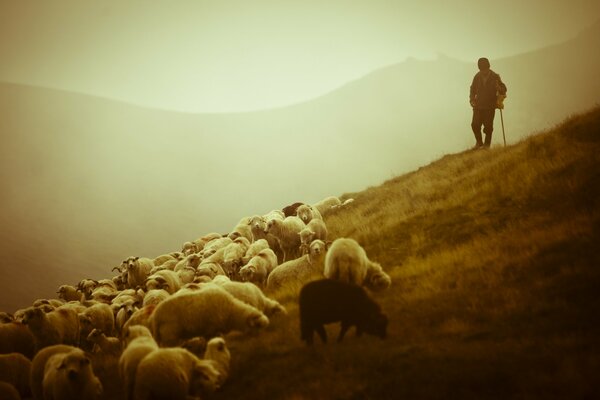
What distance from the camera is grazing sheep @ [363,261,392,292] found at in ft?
26.3

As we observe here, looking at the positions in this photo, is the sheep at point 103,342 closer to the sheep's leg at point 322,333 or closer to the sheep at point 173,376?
the sheep at point 173,376

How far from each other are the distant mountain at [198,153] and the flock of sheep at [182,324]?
136 ft

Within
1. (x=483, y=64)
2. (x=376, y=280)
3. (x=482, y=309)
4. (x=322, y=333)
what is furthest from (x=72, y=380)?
(x=483, y=64)

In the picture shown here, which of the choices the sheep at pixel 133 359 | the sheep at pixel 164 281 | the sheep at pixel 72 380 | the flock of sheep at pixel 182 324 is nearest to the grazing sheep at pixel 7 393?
the flock of sheep at pixel 182 324

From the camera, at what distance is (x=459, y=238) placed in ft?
31.7

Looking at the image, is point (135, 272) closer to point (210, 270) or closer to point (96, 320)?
point (96, 320)

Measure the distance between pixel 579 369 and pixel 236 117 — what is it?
104 metres

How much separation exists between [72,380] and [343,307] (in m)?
4.61

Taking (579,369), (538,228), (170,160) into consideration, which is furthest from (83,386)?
(170,160)

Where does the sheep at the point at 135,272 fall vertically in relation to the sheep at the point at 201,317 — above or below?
above

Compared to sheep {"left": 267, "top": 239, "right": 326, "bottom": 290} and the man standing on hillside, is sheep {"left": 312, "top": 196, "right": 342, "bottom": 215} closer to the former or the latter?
the man standing on hillside

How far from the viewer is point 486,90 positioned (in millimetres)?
17125

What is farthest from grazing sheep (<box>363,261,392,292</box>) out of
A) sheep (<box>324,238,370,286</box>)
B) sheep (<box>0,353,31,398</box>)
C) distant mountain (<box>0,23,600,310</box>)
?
distant mountain (<box>0,23,600,310</box>)

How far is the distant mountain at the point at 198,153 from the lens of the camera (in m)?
57.4
